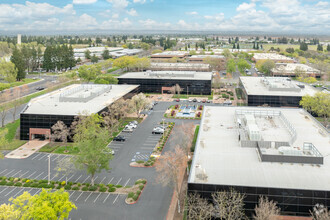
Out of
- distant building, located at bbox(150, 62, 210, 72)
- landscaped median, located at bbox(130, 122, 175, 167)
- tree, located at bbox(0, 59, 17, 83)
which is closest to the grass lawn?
landscaped median, located at bbox(130, 122, 175, 167)

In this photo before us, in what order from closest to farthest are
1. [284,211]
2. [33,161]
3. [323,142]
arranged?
1. [284,211]
2. [323,142]
3. [33,161]

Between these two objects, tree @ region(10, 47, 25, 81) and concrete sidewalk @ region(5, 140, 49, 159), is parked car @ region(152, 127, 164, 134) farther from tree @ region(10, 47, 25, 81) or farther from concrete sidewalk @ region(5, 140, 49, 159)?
tree @ region(10, 47, 25, 81)

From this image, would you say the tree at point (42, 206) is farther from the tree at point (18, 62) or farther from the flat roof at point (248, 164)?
the tree at point (18, 62)

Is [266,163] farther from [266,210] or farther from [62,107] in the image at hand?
[62,107]

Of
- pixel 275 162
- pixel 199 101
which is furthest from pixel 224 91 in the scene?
pixel 275 162

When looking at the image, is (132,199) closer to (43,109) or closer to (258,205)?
(258,205)
